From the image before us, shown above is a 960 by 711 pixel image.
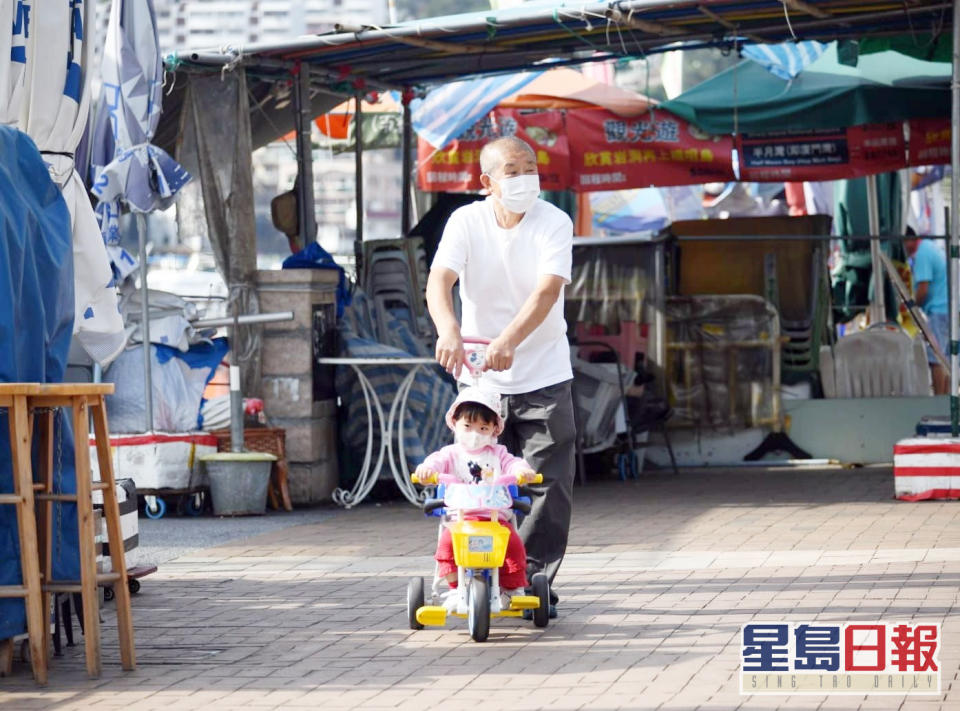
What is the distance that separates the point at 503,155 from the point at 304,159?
672 centimetres

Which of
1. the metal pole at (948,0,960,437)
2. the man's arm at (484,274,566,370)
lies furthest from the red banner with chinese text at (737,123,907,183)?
the man's arm at (484,274,566,370)

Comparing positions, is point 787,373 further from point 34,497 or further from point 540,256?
point 34,497

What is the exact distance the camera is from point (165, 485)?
37.8 ft

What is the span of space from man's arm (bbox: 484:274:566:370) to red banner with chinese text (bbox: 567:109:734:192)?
873cm

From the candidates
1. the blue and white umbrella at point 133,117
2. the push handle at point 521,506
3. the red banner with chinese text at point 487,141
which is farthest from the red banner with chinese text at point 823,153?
the push handle at point 521,506

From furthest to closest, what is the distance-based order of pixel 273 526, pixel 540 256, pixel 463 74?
pixel 463 74
pixel 273 526
pixel 540 256

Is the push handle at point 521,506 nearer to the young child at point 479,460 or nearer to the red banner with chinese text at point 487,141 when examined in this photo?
the young child at point 479,460

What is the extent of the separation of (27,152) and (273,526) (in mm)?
5049

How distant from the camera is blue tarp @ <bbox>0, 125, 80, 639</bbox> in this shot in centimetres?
596

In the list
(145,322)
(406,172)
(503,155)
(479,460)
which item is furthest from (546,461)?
(406,172)

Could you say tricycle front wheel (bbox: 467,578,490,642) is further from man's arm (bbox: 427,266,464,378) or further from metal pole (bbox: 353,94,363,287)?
metal pole (bbox: 353,94,363,287)

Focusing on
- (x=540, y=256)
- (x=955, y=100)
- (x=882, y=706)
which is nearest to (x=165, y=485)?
(x=540, y=256)

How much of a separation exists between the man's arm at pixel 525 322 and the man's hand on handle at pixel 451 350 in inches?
4.4

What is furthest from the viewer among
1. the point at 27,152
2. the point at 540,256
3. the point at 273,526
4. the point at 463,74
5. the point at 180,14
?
the point at 180,14
